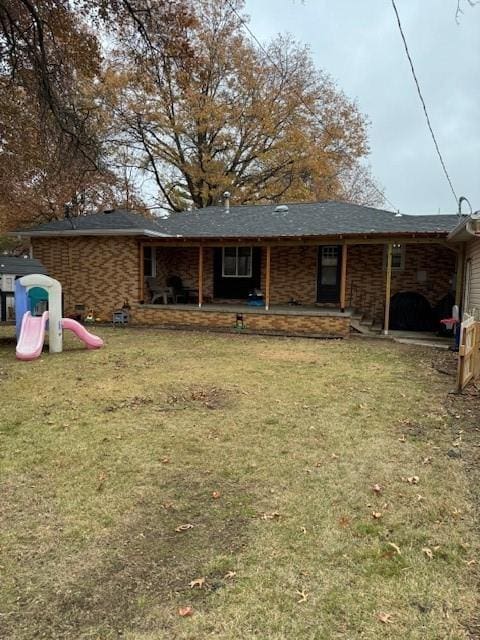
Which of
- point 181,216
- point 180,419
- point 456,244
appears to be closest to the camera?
point 180,419

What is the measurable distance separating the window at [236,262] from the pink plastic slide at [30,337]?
6.80 meters

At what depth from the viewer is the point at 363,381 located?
692 cm

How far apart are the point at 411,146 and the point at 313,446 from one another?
16.0 metres

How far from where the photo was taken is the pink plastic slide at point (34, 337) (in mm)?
8484

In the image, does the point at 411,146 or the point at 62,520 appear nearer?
the point at 62,520

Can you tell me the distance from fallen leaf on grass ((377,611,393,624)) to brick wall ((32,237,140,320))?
1238 cm

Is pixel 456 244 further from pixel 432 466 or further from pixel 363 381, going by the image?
pixel 432 466

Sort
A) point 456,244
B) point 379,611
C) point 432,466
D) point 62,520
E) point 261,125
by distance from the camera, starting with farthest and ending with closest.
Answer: point 261,125 < point 456,244 < point 432,466 < point 62,520 < point 379,611

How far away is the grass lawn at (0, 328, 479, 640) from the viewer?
84.7 inches

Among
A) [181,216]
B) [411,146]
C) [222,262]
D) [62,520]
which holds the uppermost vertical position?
[411,146]

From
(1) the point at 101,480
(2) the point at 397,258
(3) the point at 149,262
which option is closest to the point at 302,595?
(1) the point at 101,480

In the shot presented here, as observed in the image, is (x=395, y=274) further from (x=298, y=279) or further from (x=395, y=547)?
(x=395, y=547)

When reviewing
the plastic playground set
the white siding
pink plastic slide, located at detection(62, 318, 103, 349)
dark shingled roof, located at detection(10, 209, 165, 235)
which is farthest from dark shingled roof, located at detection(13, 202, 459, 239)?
pink plastic slide, located at detection(62, 318, 103, 349)

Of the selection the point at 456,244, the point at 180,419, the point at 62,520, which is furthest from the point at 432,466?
the point at 456,244
